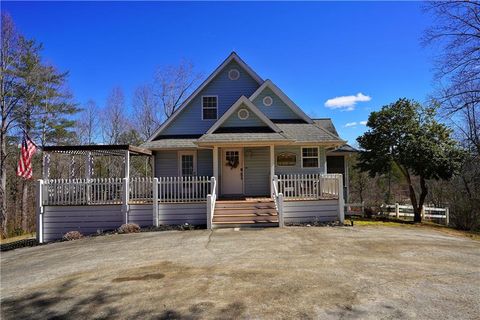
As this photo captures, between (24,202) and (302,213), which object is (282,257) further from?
(24,202)

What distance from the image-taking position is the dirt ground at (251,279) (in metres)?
4.68

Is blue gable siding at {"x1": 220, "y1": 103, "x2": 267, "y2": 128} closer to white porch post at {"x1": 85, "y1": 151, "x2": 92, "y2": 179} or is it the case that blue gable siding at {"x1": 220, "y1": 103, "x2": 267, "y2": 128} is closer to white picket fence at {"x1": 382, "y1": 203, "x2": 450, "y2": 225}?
white porch post at {"x1": 85, "y1": 151, "x2": 92, "y2": 179}

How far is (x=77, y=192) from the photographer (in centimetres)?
1281

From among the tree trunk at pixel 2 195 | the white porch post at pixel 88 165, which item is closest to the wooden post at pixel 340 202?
the white porch post at pixel 88 165

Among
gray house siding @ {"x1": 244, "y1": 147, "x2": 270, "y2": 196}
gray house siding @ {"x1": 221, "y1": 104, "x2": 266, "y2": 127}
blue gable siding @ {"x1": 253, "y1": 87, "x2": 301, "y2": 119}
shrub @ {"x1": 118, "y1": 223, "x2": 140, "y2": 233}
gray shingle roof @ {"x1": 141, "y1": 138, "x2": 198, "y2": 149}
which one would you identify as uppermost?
blue gable siding @ {"x1": 253, "y1": 87, "x2": 301, "y2": 119}

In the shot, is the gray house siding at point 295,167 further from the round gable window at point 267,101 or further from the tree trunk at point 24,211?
the tree trunk at point 24,211

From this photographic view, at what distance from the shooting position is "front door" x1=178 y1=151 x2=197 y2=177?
1661 cm

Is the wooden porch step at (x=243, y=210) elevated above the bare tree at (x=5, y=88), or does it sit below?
below

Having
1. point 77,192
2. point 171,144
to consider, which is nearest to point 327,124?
point 171,144

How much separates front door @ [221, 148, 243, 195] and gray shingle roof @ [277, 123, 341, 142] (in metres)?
2.67

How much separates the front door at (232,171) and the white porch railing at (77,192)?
5178mm

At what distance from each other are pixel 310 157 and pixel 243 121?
4.01m

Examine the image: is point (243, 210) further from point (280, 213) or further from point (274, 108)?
point (274, 108)

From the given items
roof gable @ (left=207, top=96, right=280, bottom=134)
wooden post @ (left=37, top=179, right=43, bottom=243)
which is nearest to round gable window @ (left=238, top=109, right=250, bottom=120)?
roof gable @ (left=207, top=96, right=280, bottom=134)
